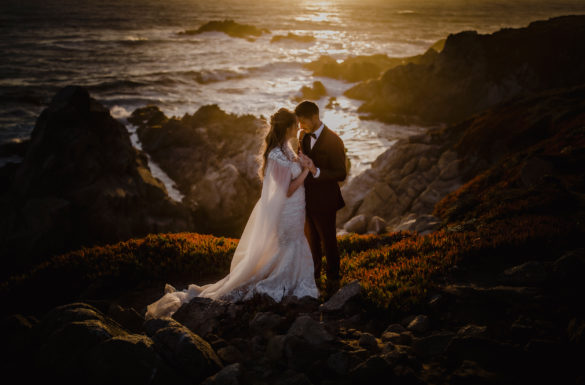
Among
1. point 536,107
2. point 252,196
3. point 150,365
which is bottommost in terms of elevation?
point 252,196

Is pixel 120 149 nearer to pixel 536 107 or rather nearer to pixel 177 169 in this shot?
pixel 177 169

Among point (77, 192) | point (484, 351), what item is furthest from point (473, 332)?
point (77, 192)

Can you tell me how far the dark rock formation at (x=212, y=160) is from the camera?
20625mm

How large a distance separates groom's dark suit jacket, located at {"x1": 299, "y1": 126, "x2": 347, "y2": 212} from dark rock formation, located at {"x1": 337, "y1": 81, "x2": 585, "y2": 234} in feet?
26.8

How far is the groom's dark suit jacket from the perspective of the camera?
5.80m

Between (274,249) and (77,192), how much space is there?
41.6 feet

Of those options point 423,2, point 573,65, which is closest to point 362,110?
point 573,65

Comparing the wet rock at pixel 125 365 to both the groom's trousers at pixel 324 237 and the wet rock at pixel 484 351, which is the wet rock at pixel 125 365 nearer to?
the wet rock at pixel 484 351

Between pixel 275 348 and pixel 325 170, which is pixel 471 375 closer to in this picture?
pixel 275 348

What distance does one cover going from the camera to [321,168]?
19.3 feet

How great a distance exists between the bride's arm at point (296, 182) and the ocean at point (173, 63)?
20.0 meters

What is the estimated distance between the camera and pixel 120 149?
676 inches

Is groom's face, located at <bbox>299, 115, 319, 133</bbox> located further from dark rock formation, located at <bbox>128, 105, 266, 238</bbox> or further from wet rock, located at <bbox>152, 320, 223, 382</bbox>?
dark rock formation, located at <bbox>128, 105, 266, 238</bbox>

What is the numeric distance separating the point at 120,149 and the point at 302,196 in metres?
14.5
